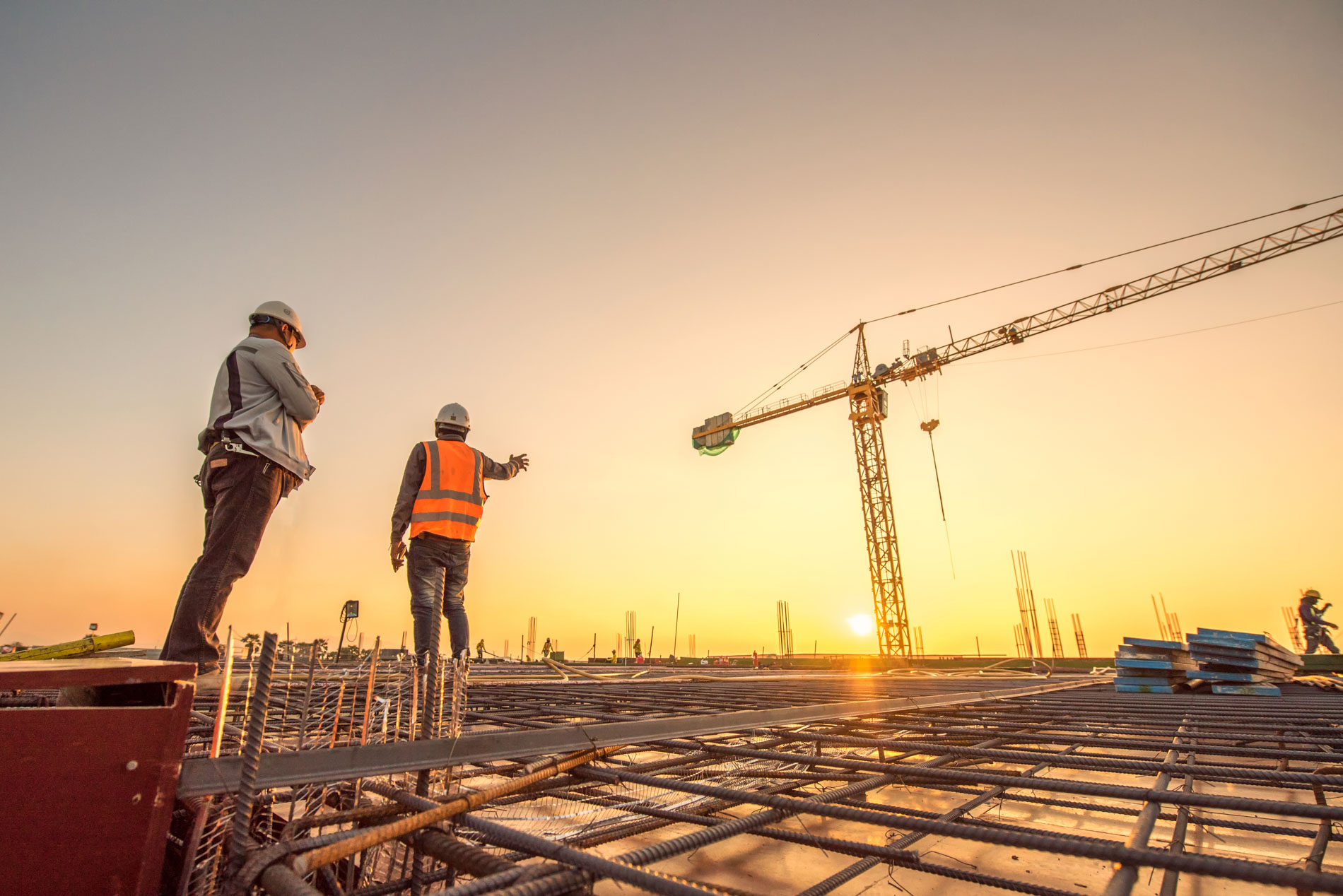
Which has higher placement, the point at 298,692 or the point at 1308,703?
the point at 298,692

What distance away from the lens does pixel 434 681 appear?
1.47m

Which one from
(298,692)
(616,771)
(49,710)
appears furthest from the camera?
(298,692)

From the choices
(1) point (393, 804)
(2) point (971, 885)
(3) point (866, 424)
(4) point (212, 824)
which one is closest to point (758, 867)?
(2) point (971, 885)

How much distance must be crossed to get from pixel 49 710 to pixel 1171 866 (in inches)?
55.8

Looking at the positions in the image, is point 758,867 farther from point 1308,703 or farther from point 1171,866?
point 1308,703

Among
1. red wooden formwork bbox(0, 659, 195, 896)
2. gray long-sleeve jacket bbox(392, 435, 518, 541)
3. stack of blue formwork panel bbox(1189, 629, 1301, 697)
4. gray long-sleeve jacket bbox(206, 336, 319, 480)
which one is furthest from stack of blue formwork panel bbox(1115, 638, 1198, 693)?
red wooden formwork bbox(0, 659, 195, 896)

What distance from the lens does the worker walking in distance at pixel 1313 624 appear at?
11.9 m

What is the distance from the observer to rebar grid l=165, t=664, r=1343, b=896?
2.85 ft

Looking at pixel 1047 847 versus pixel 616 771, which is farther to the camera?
pixel 616 771

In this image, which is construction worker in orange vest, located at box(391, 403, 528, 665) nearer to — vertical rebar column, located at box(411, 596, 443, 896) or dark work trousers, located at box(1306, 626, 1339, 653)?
vertical rebar column, located at box(411, 596, 443, 896)

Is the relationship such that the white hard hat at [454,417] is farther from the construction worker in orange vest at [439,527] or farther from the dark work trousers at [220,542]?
the dark work trousers at [220,542]

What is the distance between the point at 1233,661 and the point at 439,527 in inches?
282

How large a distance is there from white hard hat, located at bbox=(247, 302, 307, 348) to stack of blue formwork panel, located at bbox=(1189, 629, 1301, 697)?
306 inches

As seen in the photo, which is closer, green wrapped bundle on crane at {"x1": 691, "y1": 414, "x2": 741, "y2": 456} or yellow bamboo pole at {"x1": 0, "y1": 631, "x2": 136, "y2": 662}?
yellow bamboo pole at {"x1": 0, "y1": 631, "x2": 136, "y2": 662}
